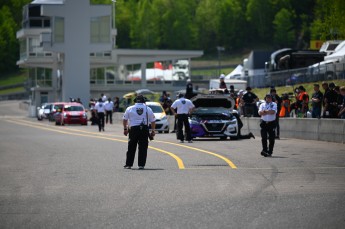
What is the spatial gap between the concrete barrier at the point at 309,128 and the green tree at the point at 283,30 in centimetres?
15121

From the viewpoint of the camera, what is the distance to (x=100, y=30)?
315 feet

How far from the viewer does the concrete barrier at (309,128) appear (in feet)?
104

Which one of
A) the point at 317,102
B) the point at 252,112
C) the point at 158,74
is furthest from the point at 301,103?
the point at 158,74

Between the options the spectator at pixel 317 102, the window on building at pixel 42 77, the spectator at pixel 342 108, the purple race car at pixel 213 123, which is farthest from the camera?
the window on building at pixel 42 77

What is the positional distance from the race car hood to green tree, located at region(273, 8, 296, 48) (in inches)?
6090

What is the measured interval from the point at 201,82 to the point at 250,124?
97147 millimetres

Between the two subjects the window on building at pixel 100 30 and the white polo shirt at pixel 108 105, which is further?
the window on building at pixel 100 30

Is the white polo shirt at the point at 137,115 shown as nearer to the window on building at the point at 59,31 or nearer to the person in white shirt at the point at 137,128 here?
the person in white shirt at the point at 137,128

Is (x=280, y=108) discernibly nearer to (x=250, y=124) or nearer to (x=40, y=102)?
(x=250, y=124)

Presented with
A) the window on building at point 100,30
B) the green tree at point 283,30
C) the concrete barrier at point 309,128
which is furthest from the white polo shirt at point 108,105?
the green tree at point 283,30

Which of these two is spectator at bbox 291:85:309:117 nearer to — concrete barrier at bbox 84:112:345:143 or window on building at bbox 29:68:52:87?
concrete barrier at bbox 84:112:345:143

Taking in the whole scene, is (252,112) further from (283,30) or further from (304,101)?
(283,30)

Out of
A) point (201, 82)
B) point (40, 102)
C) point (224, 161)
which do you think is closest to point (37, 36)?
point (40, 102)

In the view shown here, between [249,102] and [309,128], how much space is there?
511 cm
